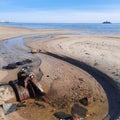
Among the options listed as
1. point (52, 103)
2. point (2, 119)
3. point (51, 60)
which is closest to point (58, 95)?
point (52, 103)

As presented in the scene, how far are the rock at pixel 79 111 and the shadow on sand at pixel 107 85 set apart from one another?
868 mm

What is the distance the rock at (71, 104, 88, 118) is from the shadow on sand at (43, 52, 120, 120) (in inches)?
34.2

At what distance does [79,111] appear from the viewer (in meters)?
11.2

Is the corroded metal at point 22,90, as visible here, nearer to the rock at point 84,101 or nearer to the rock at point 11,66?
the rock at point 84,101

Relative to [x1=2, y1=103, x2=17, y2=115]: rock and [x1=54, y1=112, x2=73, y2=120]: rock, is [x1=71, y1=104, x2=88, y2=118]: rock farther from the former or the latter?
[x1=2, y1=103, x2=17, y2=115]: rock

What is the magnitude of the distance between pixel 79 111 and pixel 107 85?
3.53m

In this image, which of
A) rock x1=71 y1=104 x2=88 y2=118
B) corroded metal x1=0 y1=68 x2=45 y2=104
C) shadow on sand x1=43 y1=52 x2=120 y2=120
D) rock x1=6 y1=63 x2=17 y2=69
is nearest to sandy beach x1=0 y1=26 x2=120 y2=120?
shadow on sand x1=43 y1=52 x2=120 y2=120

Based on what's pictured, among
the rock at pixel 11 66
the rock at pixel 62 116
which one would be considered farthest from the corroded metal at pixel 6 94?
the rock at pixel 11 66

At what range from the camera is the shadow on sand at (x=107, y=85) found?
11280mm

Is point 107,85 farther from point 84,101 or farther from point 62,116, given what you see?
point 62,116

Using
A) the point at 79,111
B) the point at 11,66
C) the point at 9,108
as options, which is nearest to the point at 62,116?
the point at 79,111

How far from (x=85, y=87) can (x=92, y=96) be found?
995 mm

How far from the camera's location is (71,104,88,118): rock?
432 inches

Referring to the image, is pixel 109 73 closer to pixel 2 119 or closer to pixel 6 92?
pixel 6 92
